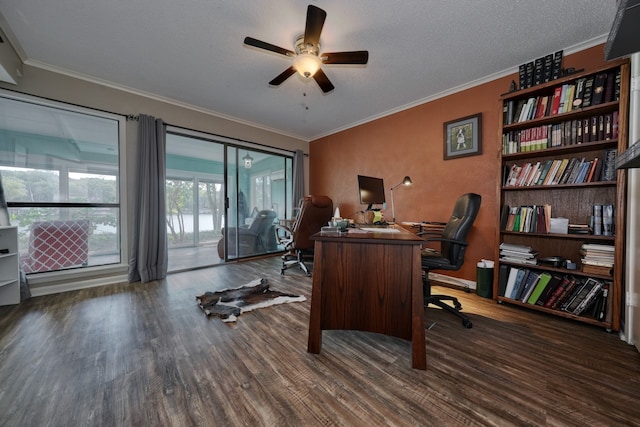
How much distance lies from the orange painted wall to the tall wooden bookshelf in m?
0.17

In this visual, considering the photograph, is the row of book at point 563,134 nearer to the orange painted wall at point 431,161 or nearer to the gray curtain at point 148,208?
the orange painted wall at point 431,161

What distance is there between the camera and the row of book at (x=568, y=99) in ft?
6.40

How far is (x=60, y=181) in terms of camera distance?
2.81 m

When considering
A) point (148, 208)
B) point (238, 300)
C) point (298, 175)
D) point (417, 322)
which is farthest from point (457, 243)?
point (148, 208)

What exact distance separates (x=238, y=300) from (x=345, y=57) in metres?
2.60

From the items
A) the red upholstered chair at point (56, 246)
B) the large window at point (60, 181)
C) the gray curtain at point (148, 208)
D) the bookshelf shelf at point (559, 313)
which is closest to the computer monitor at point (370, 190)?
the bookshelf shelf at point (559, 313)

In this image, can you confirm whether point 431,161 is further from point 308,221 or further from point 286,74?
point 286,74

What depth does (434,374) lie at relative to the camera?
1.39 meters

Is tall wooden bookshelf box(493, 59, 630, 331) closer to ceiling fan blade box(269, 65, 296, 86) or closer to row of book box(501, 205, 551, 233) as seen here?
row of book box(501, 205, 551, 233)

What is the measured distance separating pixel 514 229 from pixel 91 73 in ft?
17.0

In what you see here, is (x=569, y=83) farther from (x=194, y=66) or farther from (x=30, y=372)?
(x=30, y=372)

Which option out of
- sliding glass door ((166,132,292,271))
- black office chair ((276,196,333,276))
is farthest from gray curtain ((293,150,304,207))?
black office chair ((276,196,333,276))

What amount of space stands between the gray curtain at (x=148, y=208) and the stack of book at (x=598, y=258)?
15.6 ft

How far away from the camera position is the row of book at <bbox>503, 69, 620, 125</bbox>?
195cm
